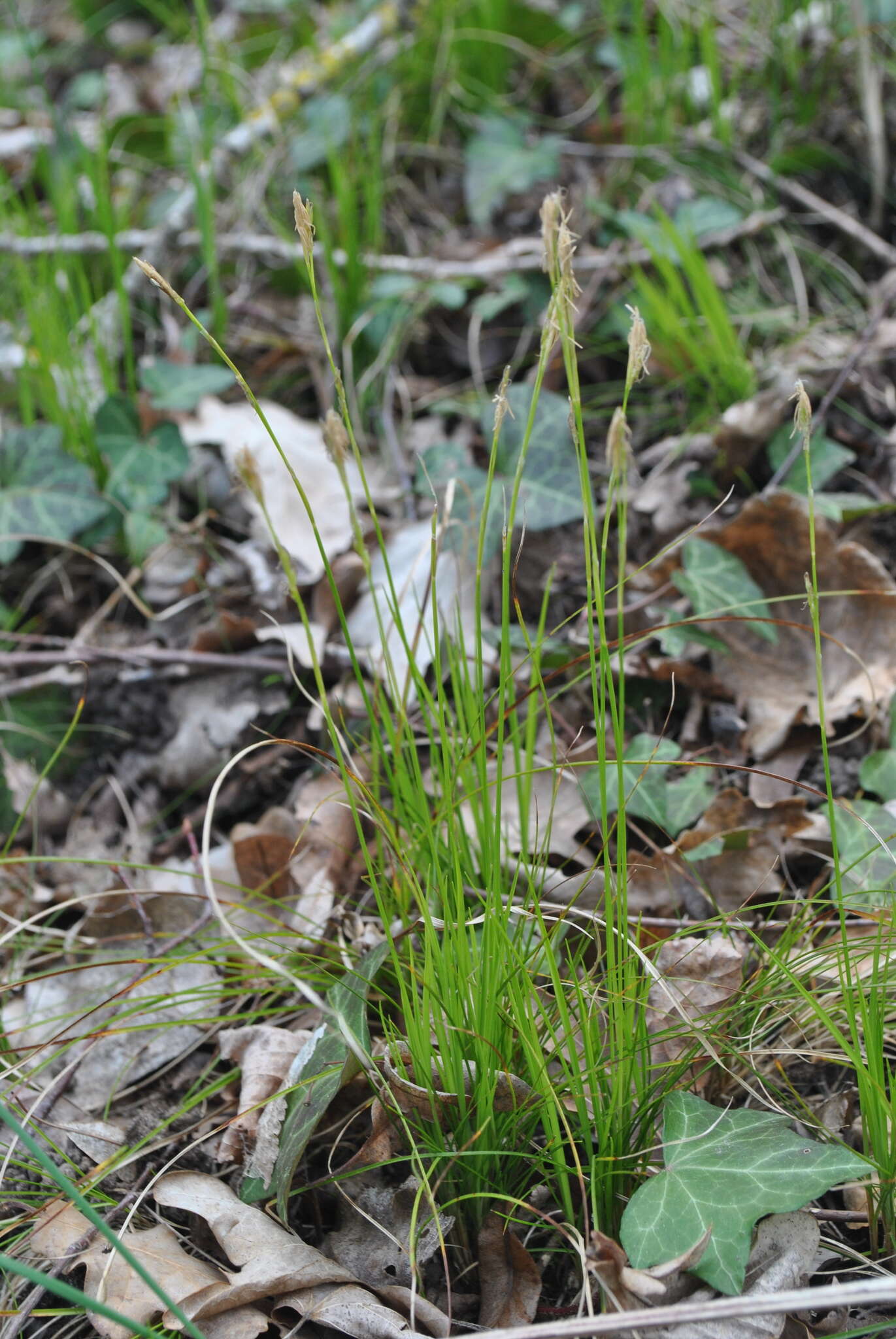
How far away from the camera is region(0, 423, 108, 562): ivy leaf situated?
6.45ft

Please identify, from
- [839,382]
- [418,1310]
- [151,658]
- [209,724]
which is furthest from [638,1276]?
[839,382]

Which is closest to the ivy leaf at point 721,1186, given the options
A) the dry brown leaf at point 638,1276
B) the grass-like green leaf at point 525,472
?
the dry brown leaf at point 638,1276

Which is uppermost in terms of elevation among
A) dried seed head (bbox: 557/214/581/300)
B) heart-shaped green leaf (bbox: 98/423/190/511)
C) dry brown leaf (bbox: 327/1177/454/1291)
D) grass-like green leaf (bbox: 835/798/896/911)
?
dried seed head (bbox: 557/214/581/300)

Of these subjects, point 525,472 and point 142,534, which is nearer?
point 525,472

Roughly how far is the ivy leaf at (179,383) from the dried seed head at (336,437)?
1293 mm

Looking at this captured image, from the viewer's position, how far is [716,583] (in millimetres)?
1583

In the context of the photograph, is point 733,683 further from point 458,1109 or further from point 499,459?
point 458,1109

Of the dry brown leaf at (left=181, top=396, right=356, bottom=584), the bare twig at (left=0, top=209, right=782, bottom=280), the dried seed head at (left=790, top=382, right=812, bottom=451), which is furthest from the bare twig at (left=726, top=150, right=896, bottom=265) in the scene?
the dried seed head at (left=790, top=382, right=812, bottom=451)

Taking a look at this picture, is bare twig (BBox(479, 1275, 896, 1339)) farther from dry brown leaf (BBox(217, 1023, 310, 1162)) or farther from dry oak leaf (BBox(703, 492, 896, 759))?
dry oak leaf (BBox(703, 492, 896, 759))

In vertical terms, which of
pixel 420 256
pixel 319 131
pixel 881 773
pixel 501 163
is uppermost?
pixel 319 131

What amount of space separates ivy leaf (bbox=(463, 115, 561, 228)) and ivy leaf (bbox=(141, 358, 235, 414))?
825mm

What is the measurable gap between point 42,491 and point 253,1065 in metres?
1.32

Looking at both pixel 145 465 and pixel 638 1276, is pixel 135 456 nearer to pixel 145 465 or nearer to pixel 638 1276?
pixel 145 465

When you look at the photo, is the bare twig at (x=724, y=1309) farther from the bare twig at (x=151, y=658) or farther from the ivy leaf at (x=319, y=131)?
the ivy leaf at (x=319, y=131)
